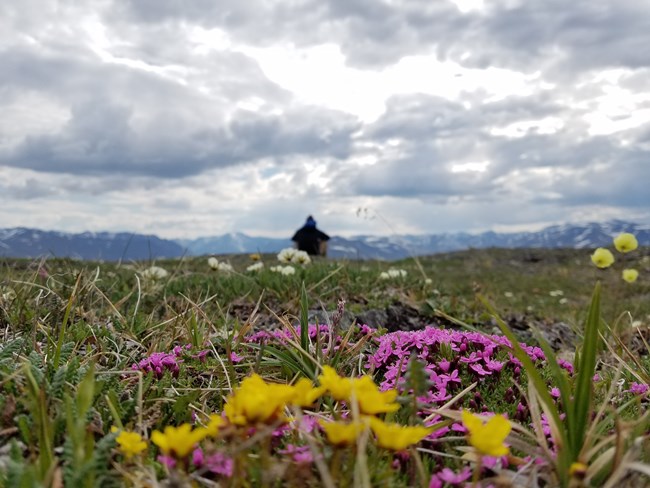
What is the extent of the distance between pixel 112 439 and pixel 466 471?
146 centimetres

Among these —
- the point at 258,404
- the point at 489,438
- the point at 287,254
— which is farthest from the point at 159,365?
the point at 287,254

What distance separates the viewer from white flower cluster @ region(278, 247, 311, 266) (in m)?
9.36

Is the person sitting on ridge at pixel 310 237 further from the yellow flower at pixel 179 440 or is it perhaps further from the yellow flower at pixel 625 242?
the yellow flower at pixel 179 440

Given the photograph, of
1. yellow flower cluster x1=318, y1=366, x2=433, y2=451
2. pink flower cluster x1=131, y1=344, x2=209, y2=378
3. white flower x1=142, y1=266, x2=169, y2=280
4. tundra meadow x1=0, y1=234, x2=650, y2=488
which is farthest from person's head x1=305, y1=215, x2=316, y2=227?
yellow flower cluster x1=318, y1=366, x2=433, y2=451

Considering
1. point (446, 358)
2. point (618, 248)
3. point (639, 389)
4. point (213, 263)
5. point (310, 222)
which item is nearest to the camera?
point (639, 389)

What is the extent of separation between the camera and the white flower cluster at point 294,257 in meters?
9.36

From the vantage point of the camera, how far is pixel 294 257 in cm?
948

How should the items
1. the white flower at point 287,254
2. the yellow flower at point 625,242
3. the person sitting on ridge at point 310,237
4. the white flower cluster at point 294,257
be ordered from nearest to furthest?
the yellow flower at point 625,242 < the white flower cluster at point 294,257 < the white flower at point 287,254 < the person sitting on ridge at point 310,237

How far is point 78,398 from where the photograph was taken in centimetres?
233

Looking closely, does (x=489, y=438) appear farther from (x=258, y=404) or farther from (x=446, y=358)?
(x=446, y=358)

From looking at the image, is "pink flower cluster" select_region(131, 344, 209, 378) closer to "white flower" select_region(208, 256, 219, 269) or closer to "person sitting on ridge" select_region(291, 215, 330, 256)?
"white flower" select_region(208, 256, 219, 269)

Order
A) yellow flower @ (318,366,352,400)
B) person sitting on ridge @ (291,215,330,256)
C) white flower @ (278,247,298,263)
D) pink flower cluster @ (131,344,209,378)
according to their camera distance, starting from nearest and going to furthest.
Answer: yellow flower @ (318,366,352,400)
pink flower cluster @ (131,344,209,378)
white flower @ (278,247,298,263)
person sitting on ridge @ (291,215,330,256)

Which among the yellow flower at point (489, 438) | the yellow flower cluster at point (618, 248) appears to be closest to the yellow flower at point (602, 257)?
the yellow flower cluster at point (618, 248)

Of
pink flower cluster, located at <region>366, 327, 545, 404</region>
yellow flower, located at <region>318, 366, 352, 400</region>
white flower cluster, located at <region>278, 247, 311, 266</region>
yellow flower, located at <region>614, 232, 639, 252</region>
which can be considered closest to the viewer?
yellow flower, located at <region>318, 366, 352, 400</region>
